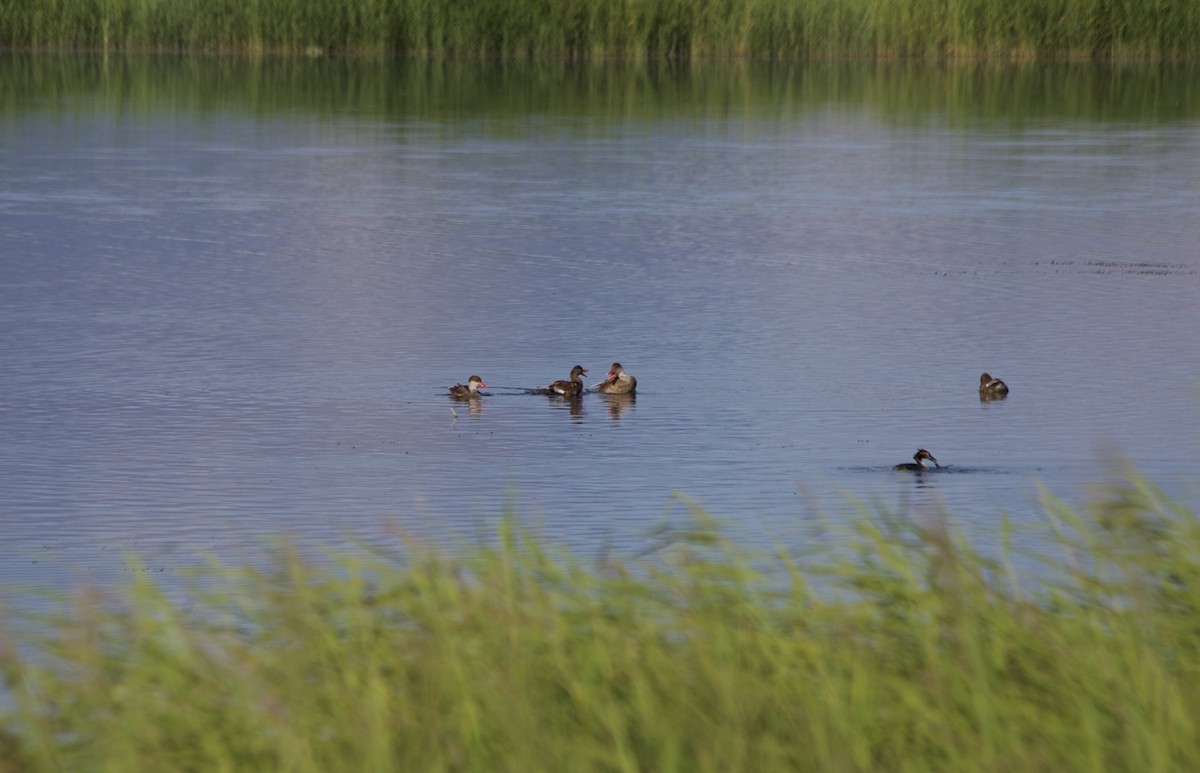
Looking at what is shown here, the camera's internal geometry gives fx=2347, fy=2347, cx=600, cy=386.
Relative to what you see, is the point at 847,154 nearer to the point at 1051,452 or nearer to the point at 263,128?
the point at 263,128

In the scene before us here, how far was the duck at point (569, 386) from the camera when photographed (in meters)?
17.2

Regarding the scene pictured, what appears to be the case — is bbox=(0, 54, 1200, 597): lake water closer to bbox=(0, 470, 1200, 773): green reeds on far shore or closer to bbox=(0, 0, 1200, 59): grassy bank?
bbox=(0, 470, 1200, 773): green reeds on far shore

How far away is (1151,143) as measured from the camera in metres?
41.5

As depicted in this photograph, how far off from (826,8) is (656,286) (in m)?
39.3

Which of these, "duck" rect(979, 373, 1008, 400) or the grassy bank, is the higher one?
the grassy bank

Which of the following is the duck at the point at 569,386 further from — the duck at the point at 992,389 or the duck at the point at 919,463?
the duck at the point at 919,463

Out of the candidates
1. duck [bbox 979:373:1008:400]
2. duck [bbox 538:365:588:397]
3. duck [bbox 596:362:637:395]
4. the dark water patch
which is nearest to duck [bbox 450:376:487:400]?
duck [bbox 538:365:588:397]

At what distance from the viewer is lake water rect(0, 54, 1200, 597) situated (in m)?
13.5

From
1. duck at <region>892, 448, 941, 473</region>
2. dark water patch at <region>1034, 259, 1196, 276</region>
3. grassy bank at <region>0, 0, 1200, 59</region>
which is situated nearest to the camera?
duck at <region>892, 448, 941, 473</region>

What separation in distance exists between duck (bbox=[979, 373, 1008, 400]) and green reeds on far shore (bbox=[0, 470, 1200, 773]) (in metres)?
10.1

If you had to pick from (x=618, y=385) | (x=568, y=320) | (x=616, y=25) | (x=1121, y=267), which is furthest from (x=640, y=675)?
(x=616, y=25)

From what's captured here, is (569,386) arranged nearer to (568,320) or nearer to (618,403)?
(618,403)

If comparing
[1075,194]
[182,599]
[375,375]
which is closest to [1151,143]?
[1075,194]

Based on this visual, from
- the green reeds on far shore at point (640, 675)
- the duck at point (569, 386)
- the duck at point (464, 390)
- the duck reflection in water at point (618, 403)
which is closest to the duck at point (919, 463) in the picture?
the duck reflection in water at point (618, 403)
